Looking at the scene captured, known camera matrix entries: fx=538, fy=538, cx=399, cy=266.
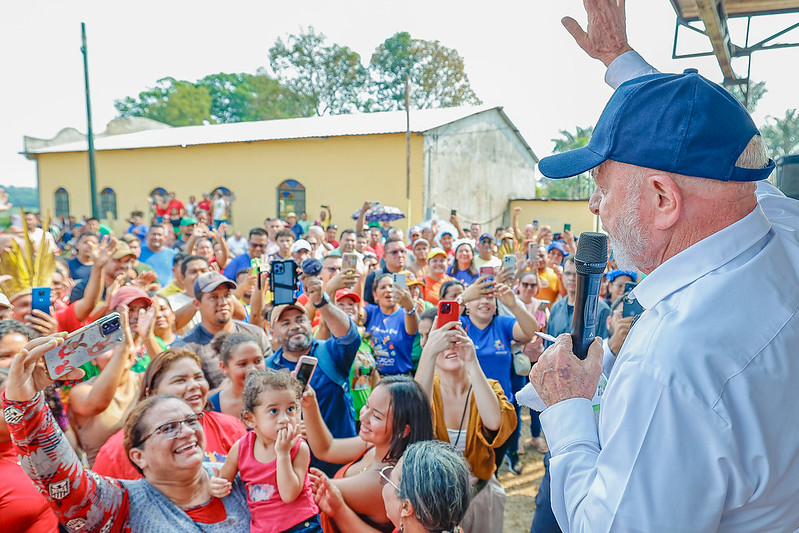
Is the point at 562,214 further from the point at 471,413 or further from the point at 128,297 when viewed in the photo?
the point at 128,297

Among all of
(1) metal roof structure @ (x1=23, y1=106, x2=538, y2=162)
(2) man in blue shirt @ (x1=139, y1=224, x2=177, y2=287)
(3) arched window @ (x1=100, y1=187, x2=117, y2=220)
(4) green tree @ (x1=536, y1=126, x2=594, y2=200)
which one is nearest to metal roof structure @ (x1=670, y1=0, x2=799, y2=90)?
(2) man in blue shirt @ (x1=139, y1=224, x2=177, y2=287)

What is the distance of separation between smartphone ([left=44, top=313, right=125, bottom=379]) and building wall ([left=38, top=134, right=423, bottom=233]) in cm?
1510

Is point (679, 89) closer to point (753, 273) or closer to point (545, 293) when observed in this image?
point (753, 273)

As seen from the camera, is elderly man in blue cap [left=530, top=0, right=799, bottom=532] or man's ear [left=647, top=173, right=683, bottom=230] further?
man's ear [left=647, top=173, right=683, bottom=230]

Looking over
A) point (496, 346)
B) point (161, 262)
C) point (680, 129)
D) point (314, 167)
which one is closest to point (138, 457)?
point (680, 129)

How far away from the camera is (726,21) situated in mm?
3318

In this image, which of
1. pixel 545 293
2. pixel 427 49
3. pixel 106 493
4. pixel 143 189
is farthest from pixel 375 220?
pixel 427 49

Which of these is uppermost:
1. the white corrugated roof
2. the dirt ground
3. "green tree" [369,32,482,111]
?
"green tree" [369,32,482,111]

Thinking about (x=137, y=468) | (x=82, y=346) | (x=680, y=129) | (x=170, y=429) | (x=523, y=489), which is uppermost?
(x=680, y=129)

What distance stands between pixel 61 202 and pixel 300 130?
1299 centimetres

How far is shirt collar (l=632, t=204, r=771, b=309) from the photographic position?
1.10 metres

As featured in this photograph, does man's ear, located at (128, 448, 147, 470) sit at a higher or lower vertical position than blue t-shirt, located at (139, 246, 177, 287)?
lower

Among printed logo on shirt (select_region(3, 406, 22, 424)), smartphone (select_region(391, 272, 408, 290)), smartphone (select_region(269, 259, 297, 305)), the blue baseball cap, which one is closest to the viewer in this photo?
the blue baseball cap

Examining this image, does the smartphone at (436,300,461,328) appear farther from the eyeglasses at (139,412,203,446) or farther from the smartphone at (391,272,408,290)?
the smartphone at (391,272,408,290)
